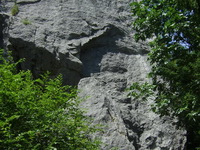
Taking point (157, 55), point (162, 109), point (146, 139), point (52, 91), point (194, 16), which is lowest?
point (146, 139)

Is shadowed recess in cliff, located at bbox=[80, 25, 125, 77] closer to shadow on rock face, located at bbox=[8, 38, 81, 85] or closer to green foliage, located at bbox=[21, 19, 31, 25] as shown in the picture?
shadow on rock face, located at bbox=[8, 38, 81, 85]

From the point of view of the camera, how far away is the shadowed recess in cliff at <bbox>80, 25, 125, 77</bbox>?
11.0 meters

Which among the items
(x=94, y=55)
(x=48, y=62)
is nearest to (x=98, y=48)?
(x=94, y=55)

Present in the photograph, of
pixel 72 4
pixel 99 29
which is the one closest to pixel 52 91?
pixel 99 29

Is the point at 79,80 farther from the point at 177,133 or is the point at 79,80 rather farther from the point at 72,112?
the point at 72,112

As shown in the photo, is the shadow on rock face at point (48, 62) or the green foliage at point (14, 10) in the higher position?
the green foliage at point (14, 10)

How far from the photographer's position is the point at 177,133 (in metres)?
9.05

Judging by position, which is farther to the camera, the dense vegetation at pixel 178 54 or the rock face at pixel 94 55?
the rock face at pixel 94 55

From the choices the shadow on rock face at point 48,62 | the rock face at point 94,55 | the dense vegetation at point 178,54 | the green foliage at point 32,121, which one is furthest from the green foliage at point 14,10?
the green foliage at point 32,121

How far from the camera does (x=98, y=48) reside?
11570 mm

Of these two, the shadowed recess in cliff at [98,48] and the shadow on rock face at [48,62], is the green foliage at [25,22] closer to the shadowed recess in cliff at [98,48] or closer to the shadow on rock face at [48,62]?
the shadow on rock face at [48,62]

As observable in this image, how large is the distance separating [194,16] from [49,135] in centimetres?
487

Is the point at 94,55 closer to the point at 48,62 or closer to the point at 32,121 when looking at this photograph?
the point at 48,62

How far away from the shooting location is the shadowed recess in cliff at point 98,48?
1100cm
